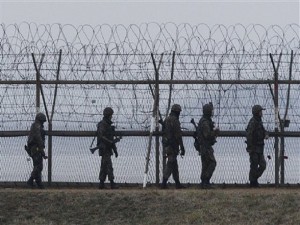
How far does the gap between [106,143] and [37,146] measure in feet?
4.78

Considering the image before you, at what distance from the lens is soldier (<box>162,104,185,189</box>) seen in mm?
24578

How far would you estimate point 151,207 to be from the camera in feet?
72.4

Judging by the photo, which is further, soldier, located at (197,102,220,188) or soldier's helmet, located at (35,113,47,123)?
soldier's helmet, located at (35,113,47,123)

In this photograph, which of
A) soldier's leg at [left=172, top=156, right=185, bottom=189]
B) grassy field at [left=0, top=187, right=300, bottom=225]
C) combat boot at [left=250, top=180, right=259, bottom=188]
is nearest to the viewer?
grassy field at [left=0, top=187, right=300, bottom=225]

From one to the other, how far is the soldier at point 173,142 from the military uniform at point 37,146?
2626mm

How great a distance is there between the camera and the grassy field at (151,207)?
69.6ft

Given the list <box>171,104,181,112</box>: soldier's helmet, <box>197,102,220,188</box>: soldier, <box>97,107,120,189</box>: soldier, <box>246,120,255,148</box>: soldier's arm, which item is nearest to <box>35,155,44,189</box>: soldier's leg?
<box>97,107,120,189</box>: soldier

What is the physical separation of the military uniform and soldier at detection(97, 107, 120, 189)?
121 centimetres

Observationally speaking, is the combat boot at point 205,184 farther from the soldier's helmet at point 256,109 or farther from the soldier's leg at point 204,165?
the soldier's helmet at point 256,109

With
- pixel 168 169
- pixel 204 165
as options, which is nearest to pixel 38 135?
pixel 168 169

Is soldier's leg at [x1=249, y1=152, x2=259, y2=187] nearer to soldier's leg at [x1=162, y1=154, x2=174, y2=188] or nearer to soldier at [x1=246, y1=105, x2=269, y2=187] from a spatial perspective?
soldier at [x1=246, y1=105, x2=269, y2=187]

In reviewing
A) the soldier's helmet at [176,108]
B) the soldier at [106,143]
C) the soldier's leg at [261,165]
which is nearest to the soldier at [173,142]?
the soldier's helmet at [176,108]

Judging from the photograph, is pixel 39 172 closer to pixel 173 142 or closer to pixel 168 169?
pixel 168 169

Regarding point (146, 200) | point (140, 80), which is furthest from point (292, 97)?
point (146, 200)
